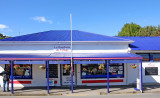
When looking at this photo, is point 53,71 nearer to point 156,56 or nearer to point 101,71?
point 101,71

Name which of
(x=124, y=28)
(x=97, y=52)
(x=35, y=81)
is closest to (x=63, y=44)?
(x=97, y=52)

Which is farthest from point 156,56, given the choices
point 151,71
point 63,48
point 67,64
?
point 63,48

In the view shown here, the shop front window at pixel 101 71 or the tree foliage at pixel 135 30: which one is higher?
the tree foliage at pixel 135 30

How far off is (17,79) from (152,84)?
11334mm

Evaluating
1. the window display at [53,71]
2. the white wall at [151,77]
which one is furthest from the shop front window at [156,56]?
the window display at [53,71]

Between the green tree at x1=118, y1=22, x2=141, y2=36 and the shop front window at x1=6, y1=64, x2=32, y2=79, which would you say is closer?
the shop front window at x1=6, y1=64, x2=32, y2=79

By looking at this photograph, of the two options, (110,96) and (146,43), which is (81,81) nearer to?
(110,96)

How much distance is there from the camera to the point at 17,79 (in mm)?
10773

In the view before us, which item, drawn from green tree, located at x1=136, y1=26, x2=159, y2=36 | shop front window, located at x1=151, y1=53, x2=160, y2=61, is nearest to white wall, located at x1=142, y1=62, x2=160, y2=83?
shop front window, located at x1=151, y1=53, x2=160, y2=61

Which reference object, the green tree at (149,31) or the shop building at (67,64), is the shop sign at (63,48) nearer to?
the shop building at (67,64)

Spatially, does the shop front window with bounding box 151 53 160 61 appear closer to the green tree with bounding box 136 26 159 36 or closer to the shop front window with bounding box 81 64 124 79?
the shop front window with bounding box 81 64 124 79

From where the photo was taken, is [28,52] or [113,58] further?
[28,52]

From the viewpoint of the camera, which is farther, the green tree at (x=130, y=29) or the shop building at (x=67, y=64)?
the green tree at (x=130, y=29)

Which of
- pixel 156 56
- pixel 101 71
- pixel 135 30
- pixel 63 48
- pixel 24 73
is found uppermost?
pixel 135 30
